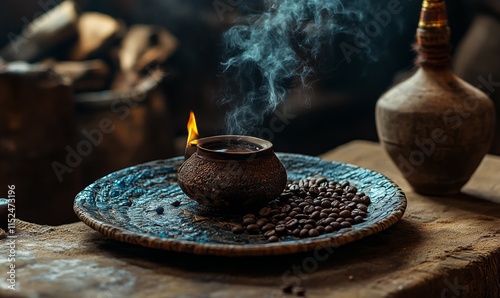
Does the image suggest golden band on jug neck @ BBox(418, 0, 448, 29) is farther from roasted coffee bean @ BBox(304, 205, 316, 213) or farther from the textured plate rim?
the textured plate rim

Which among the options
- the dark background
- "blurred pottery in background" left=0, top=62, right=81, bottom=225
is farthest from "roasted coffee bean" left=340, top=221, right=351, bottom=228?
the dark background

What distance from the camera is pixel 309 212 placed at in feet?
7.63

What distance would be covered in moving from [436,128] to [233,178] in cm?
91

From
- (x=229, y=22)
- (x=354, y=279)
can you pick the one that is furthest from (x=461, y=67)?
(x=354, y=279)

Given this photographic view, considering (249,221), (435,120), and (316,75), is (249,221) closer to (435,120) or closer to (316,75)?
(435,120)

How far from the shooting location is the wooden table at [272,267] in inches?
75.0

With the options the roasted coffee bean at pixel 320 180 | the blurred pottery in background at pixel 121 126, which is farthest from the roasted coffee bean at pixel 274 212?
the blurred pottery in background at pixel 121 126

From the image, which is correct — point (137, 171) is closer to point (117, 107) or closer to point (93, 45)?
point (117, 107)

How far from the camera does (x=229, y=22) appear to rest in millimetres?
5691

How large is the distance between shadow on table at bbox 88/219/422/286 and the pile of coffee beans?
3.1 inches

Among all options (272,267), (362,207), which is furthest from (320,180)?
(272,267)

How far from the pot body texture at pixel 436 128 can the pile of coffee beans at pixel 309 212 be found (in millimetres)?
343

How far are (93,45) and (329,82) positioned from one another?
2.12 metres

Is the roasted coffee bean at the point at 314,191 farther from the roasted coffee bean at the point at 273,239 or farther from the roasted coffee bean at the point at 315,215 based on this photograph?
the roasted coffee bean at the point at 273,239
